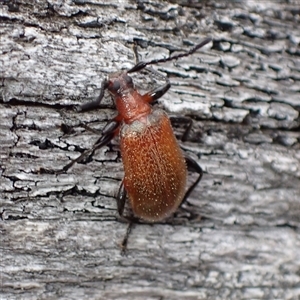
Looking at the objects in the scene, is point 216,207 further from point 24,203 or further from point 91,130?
point 24,203

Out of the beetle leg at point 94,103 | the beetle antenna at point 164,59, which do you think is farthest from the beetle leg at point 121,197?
the beetle antenna at point 164,59

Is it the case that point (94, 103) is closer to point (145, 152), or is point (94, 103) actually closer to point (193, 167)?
point (145, 152)

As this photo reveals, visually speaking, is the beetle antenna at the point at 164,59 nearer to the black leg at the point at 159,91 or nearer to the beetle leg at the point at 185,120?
the black leg at the point at 159,91

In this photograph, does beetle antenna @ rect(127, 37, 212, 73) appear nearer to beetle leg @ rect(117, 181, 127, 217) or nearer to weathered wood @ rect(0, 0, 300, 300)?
weathered wood @ rect(0, 0, 300, 300)

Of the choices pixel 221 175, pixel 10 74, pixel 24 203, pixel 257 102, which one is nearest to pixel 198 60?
pixel 257 102

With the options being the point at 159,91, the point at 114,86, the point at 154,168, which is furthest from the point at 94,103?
the point at 154,168

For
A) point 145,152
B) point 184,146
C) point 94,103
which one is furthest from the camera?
point 184,146

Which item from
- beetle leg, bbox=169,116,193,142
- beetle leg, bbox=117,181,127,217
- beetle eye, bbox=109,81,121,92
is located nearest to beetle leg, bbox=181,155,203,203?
beetle leg, bbox=169,116,193,142
